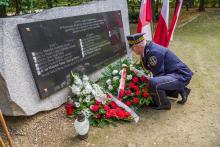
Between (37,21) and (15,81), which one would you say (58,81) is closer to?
(15,81)

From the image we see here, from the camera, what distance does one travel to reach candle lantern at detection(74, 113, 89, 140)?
308 centimetres

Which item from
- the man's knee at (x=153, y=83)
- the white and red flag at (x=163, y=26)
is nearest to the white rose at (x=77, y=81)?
the man's knee at (x=153, y=83)

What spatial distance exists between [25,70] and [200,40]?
670cm

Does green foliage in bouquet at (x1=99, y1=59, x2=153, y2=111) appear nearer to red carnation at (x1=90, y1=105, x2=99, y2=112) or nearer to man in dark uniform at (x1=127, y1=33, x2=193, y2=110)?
man in dark uniform at (x1=127, y1=33, x2=193, y2=110)

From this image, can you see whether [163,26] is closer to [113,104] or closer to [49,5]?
[113,104]

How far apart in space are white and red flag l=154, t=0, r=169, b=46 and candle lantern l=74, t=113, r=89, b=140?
9.18ft

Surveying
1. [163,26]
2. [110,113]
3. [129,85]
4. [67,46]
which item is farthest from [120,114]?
[163,26]

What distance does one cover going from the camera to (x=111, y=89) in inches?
165

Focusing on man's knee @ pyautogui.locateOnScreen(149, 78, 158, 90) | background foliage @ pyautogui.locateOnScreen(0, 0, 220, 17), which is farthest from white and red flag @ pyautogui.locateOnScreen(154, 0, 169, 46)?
background foliage @ pyautogui.locateOnScreen(0, 0, 220, 17)

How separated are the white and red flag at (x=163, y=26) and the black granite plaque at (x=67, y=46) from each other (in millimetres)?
927

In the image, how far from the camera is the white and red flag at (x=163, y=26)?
5.02m

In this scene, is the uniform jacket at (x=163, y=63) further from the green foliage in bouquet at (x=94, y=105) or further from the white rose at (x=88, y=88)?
the white rose at (x=88, y=88)

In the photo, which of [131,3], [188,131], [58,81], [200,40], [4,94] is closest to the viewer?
[4,94]

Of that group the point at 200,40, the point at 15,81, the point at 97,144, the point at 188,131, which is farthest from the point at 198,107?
the point at 200,40
